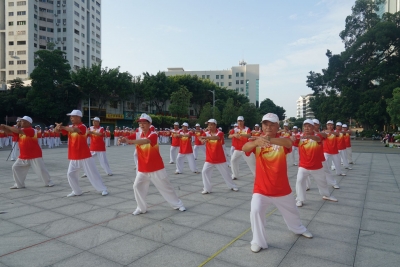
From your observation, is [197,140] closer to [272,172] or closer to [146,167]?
[146,167]

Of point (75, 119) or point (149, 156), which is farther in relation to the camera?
point (75, 119)

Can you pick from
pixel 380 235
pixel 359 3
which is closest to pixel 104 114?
pixel 359 3

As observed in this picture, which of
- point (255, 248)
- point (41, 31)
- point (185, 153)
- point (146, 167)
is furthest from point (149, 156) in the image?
point (41, 31)

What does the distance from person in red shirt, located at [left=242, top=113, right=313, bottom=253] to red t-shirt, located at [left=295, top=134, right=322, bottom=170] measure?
8.38 feet

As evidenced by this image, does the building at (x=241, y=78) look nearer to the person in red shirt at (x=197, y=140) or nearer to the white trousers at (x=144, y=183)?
the person in red shirt at (x=197, y=140)

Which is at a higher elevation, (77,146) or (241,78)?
(241,78)

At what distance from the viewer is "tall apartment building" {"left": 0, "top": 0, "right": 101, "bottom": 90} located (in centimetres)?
6581

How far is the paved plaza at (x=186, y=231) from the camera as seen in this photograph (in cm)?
399

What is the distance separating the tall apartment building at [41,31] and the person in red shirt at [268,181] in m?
65.6

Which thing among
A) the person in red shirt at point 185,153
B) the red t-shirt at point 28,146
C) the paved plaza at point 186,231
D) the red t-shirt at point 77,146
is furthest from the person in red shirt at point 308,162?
the red t-shirt at point 28,146

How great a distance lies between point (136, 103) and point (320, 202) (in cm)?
4970

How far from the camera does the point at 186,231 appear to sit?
16.5 ft

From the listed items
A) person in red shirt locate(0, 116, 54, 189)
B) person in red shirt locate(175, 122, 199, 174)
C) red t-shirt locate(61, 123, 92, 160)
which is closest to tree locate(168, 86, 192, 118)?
person in red shirt locate(175, 122, 199, 174)

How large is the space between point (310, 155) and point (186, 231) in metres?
3.49
